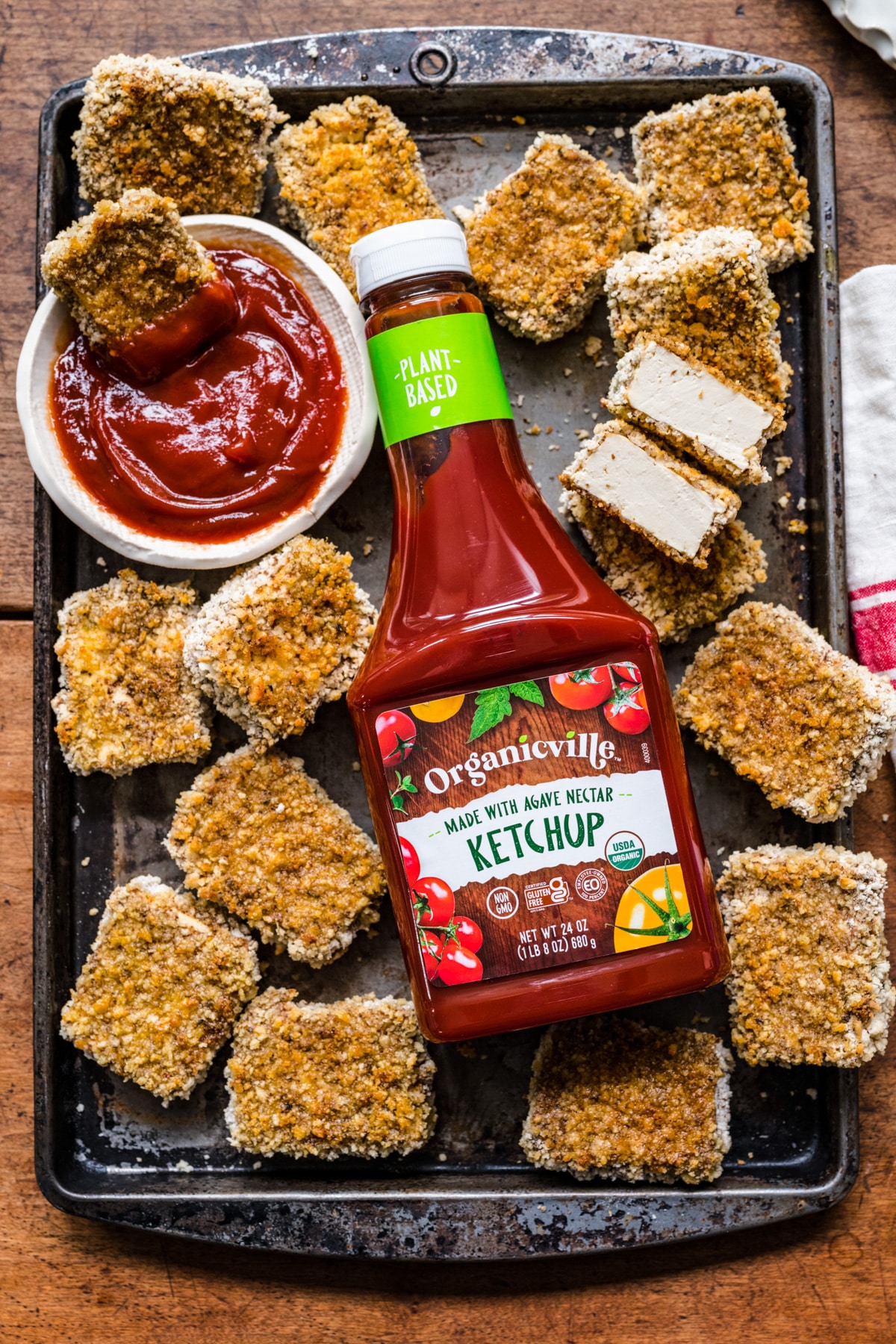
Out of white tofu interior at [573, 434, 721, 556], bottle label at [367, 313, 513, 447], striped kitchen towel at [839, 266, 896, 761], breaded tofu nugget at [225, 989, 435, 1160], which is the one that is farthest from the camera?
striped kitchen towel at [839, 266, 896, 761]

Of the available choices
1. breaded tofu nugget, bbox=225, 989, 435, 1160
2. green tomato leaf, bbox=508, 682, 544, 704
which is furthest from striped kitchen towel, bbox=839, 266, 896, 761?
breaded tofu nugget, bbox=225, 989, 435, 1160

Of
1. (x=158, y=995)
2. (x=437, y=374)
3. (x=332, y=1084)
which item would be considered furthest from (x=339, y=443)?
(x=332, y=1084)

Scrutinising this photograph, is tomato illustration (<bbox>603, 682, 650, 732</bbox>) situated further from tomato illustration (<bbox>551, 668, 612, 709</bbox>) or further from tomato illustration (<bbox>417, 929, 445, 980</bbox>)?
tomato illustration (<bbox>417, 929, 445, 980</bbox>)

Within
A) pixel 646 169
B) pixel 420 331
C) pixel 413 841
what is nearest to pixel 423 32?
pixel 646 169

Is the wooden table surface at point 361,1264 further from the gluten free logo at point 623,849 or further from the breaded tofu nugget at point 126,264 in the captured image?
the gluten free logo at point 623,849

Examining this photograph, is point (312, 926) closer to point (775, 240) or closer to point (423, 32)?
point (775, 240)

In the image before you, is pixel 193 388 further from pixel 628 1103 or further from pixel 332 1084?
pixel 628 1103

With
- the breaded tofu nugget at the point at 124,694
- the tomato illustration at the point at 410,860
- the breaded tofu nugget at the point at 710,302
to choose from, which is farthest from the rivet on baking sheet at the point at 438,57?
the tomato illustration at the point at 410,860
